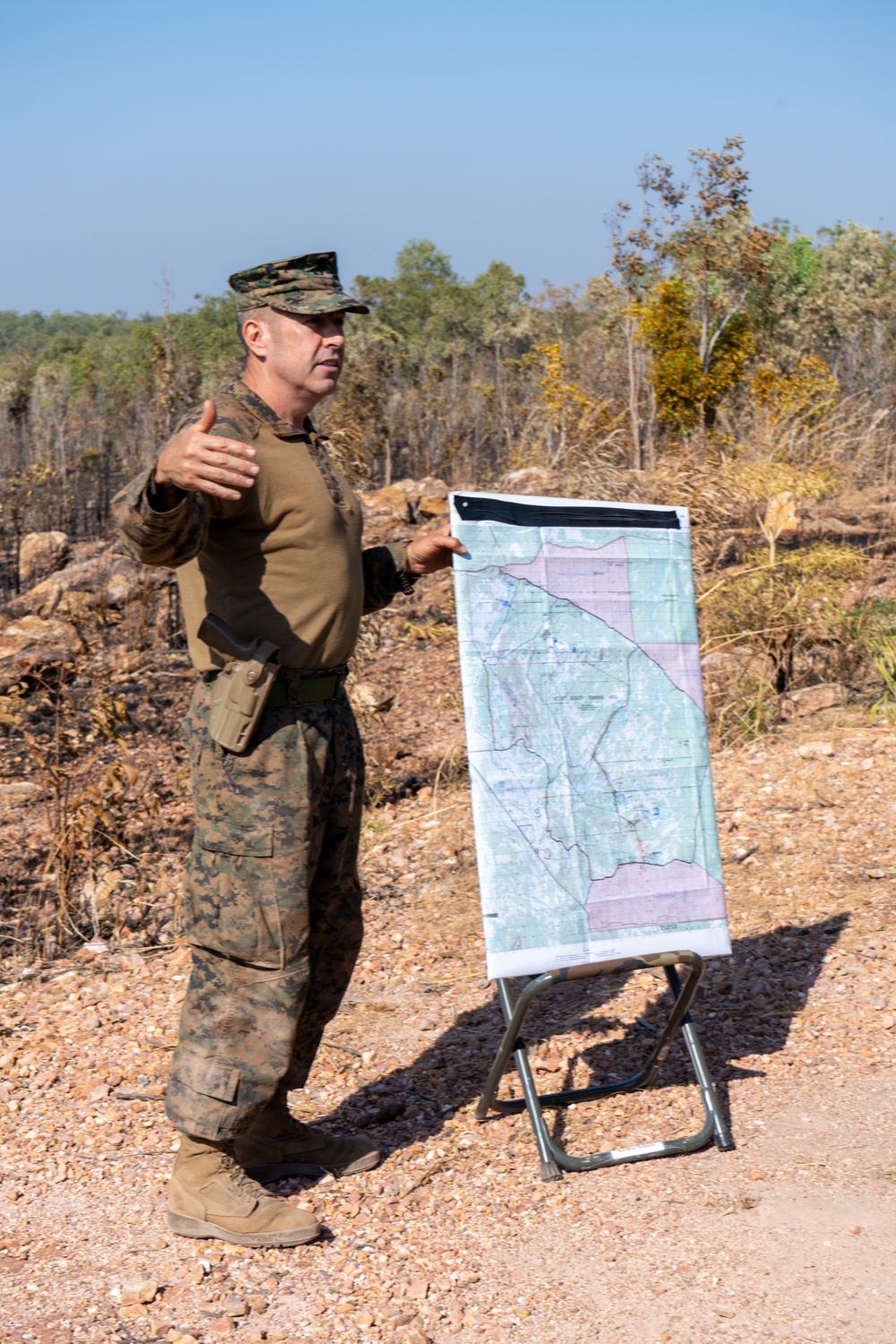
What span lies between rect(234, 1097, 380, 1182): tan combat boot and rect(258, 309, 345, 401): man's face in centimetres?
172

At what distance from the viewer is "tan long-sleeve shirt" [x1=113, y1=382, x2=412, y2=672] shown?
104 inches

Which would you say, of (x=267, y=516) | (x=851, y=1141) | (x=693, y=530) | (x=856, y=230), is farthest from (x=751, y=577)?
(x=856, y=230)

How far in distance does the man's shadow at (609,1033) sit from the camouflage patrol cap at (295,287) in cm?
212

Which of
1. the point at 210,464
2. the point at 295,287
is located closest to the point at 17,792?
the point at 295,287

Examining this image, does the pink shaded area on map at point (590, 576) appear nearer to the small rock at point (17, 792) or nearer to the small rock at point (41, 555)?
the small rock at point (17, 792)

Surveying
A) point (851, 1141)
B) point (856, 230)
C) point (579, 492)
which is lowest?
point (851, 1141)

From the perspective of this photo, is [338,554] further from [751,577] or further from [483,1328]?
[751,577]

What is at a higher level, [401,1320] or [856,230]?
[856,230]

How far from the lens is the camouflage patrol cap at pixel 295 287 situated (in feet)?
8.99

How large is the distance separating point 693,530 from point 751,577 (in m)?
0.61

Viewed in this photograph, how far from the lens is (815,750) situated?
20.5 feet

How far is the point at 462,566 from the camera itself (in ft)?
9.64

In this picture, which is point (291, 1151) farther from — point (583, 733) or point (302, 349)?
point (302, 349)

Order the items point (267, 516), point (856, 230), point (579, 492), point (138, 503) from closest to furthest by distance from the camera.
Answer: point (138, 503) < point (267, 516) < point (579, 492) < point (856, 230)
